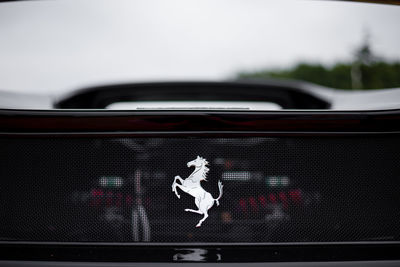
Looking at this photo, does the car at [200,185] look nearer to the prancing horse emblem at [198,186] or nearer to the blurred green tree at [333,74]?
the prancing horse emblem at [198,186]

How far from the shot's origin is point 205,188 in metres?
1.18

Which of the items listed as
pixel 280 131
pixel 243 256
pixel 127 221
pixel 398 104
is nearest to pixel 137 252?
pixel 127 221

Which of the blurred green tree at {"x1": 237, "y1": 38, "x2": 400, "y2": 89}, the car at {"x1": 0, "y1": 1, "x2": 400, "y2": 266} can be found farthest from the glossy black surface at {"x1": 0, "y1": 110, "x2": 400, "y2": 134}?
the blurred green tree at {"x1": 237, "y1": 38, "x2": 400, "y2": 89}

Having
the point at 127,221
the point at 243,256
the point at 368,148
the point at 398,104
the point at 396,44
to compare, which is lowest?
the point at 243,256

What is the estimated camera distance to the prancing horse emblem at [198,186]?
1.17m

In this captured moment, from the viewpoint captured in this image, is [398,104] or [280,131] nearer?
[280,131]

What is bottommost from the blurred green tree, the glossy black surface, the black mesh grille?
the black mesh grille

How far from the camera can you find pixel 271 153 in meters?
1.19

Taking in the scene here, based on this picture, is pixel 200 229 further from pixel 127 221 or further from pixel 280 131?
pixel 280 131

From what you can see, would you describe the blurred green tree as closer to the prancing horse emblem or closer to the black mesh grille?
the black mesh grille

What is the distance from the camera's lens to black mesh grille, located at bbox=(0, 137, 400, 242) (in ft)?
3.90

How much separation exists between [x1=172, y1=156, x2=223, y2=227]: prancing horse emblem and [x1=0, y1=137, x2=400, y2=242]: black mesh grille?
0.06 feet

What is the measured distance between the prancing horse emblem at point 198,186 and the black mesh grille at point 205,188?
17 millimetres

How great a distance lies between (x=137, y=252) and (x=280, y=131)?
58 centimetres
